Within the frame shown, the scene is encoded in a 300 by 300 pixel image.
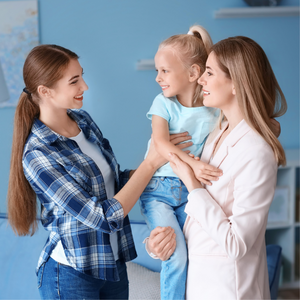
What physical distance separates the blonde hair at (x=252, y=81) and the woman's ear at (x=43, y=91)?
0.61 meters

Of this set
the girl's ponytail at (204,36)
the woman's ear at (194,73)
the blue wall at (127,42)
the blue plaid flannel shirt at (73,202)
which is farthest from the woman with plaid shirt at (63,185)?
the blue wall at (127,42)

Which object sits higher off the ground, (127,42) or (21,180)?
(127,42)

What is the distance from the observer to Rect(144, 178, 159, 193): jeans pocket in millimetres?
1439

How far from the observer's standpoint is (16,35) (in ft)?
9.93

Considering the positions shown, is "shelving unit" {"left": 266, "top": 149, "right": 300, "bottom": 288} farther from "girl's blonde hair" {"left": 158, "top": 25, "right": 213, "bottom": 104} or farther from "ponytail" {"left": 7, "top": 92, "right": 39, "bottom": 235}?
"ponytail" {"left": 7, "top": 92, "right": 39, "bottom": 235}

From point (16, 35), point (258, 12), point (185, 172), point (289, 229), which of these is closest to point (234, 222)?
point (185, 172)

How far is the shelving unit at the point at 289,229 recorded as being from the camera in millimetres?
2994

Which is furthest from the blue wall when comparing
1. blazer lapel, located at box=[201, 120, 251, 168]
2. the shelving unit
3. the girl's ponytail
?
blazer lapel, located at box=[201, 120, 251, 168]

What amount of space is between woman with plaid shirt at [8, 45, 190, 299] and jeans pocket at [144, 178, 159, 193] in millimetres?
83

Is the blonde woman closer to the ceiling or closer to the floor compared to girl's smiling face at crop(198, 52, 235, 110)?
closer to the floor

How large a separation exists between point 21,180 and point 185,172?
594mm

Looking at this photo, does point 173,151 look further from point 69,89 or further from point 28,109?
point 28,109

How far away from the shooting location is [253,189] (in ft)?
3.60

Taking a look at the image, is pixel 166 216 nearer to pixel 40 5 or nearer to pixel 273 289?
pixel 273 289
